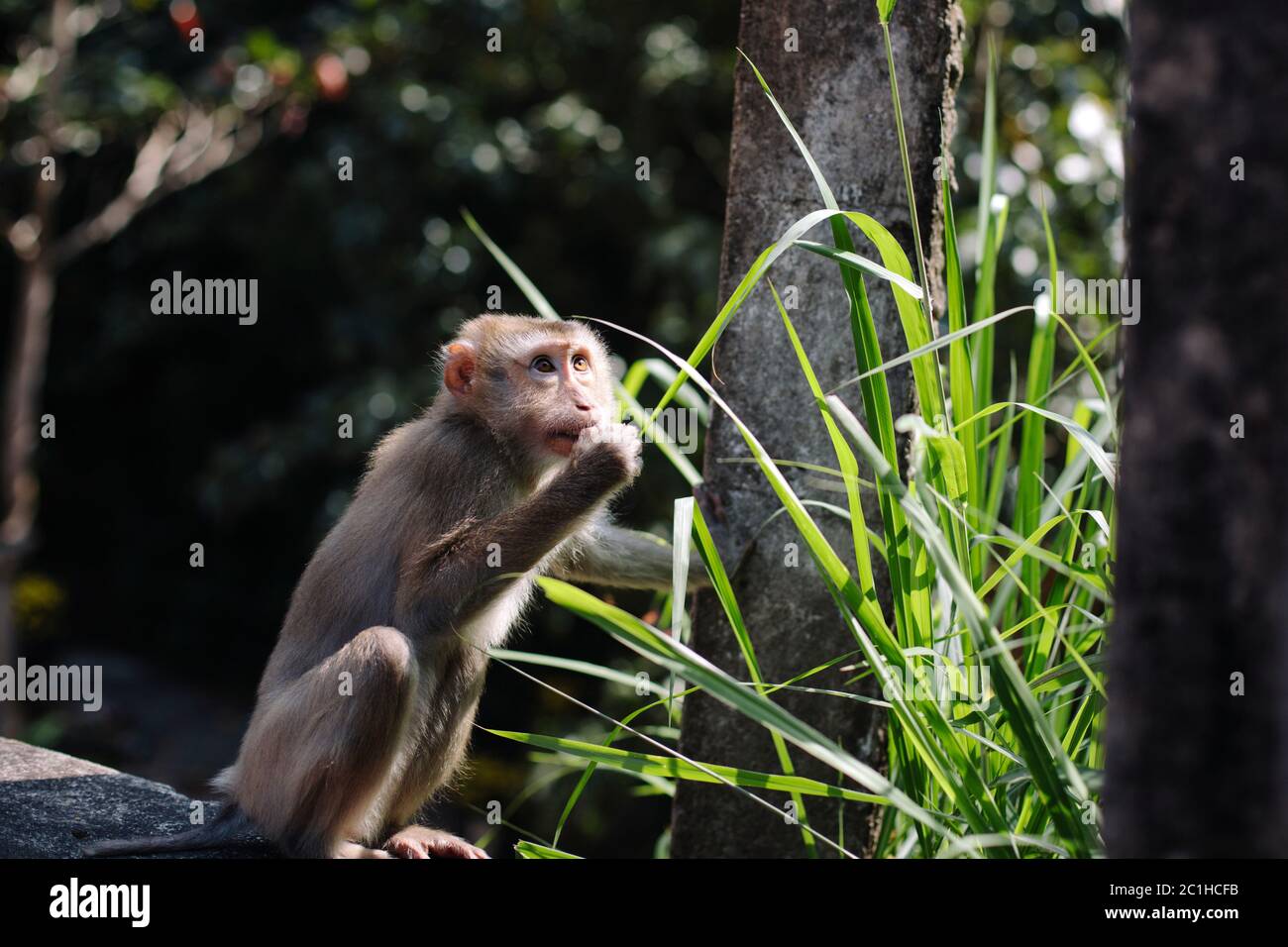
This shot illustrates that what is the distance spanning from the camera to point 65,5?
656 centimetres

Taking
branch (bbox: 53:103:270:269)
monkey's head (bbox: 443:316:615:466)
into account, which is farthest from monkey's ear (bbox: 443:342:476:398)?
branch (bbox: 53:103:270:269)

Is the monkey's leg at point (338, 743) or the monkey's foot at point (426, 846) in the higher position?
the monkey's leg at point (338, 743)

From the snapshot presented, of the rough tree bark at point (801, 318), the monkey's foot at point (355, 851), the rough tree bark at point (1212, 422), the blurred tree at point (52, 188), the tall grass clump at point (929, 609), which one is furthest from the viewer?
the blurred tree at point (52, 188)

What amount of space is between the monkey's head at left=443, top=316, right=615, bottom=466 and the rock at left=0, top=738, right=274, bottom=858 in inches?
47.1

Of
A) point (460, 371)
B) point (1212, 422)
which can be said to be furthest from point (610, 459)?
point (1212, 422)

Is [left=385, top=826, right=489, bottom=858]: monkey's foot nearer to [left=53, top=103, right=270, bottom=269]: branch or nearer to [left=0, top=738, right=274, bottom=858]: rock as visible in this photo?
[left=0, top=738, right=274, bottom=858]: rock

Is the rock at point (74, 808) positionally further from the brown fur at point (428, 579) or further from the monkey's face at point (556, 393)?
the monkey's face at point (556, 393)

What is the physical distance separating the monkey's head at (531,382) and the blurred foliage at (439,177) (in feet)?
7.68

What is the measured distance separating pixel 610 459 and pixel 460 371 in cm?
70

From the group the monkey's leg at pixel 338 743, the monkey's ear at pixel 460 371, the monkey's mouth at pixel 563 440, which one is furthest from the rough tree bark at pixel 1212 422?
the monkey's ear at pixel 460 371

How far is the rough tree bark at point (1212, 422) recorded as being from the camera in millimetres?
1414

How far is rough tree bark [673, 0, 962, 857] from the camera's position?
9.61 feet
